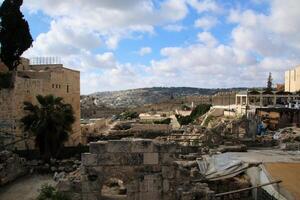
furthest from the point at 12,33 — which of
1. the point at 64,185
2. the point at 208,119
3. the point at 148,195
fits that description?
the point at 208,119

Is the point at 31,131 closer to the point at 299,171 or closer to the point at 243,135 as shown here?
the point at 243,135

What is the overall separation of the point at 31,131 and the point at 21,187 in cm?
502

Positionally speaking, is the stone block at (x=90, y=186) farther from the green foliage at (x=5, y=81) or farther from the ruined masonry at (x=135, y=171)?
the green foliage at (x=5, y=81)

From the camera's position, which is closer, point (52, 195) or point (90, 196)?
point (90, 196)

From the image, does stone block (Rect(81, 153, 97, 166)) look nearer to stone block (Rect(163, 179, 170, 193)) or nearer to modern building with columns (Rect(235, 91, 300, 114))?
stone block (Rect(163, 179, 170, 193))

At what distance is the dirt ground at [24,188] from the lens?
19.0 metres

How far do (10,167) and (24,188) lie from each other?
86.9 inches

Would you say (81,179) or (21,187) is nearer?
(81,179)

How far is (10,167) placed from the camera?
73.0 ft

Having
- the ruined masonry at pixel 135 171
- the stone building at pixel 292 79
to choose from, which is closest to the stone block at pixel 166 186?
the ruined masonry at pixel 135 171

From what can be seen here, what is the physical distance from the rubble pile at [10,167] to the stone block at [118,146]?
982 centimetres

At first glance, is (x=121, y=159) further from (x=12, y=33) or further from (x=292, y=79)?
(x=292, y=79)

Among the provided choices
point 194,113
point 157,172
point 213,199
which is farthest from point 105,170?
point 194,113

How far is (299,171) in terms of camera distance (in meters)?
14.4
